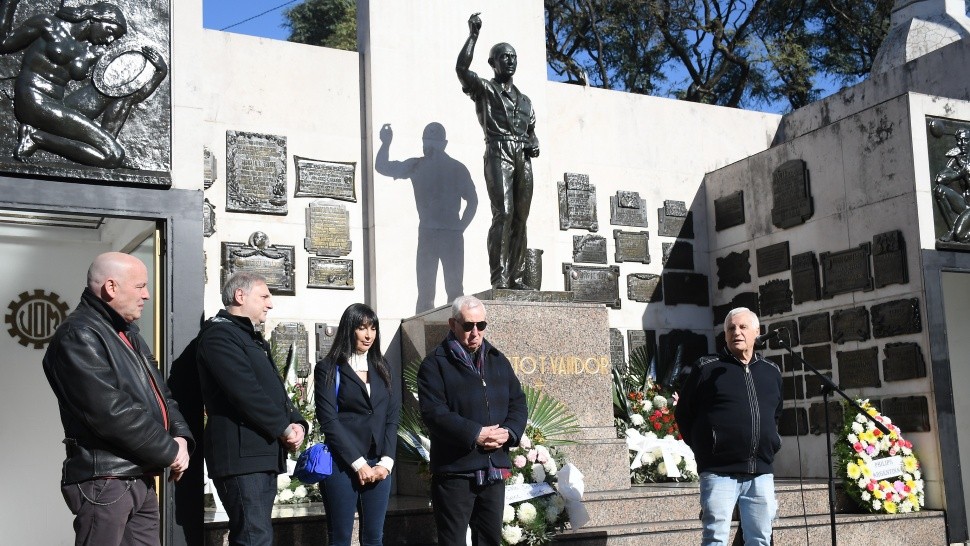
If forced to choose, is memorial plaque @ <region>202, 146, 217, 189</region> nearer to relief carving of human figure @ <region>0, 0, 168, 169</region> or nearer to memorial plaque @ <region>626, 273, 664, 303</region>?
relief carving of human figure @ <region>0, 0, 168, 169</region>

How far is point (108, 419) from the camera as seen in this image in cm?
397

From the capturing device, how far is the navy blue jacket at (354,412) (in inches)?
209

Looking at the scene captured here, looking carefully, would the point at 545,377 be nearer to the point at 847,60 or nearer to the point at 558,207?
the point at 558,207

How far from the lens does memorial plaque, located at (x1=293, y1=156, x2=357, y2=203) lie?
32.6ft

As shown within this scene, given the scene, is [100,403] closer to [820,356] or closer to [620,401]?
[620,401]

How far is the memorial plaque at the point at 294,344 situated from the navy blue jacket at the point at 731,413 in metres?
4.68

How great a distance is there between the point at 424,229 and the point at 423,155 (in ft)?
2.34

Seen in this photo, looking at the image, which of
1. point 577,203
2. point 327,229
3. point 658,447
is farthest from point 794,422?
point 327,229

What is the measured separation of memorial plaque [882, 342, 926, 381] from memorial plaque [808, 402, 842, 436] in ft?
1.80

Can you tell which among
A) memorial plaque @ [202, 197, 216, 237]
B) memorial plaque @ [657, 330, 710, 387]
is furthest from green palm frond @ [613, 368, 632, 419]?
memorial plaque @ [202, 197, 216, 237]

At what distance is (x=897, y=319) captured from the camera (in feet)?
30.6

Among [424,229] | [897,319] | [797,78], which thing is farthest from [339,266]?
[797,78]

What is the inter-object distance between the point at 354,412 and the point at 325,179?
499 cm

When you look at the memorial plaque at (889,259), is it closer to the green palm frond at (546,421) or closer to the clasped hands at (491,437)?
the green palm frond at (546,421)
